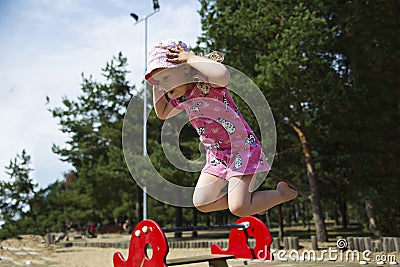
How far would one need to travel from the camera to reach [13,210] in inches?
623

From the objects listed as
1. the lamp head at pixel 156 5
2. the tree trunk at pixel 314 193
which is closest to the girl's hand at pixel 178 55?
the tree trunk at pixel 314 193

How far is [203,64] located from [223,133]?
568mm

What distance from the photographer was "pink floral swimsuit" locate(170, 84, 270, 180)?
10.9 feet

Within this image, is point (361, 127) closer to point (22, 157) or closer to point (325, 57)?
point (325, 57)

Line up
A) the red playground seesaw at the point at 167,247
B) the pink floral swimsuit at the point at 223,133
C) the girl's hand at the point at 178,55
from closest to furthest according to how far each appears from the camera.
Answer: the girl's hand at the point at 178,55 < the pink floral swimsuit at the point at 223,133 < the red playground seesaw at the point at 167,247

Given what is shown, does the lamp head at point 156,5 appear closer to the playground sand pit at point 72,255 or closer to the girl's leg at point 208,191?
the playground sand pit at point 72,255

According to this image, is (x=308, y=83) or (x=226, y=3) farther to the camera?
(x=226, y=3)

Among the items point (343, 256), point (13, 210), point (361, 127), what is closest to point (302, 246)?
point (343, 256)

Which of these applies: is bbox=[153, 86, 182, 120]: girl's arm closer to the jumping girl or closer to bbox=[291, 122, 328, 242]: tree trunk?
the jumping girl

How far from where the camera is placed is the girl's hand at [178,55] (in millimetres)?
3162

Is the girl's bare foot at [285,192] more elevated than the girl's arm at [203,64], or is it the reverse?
the girl's arm at [203,64]

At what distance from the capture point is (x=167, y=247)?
12.2 ft

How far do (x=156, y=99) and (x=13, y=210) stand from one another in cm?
1433

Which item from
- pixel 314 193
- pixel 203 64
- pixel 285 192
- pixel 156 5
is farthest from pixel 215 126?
pixel 156 5
